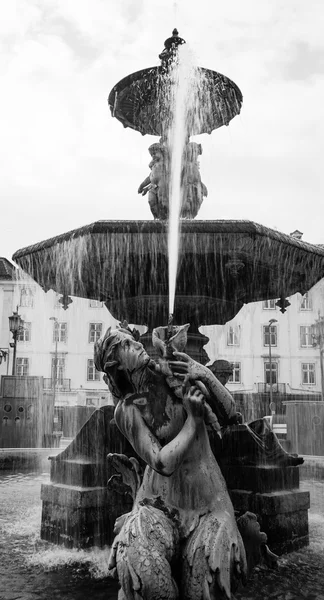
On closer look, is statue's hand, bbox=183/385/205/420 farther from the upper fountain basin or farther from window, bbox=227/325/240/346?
window, bbox=227/325/240/346

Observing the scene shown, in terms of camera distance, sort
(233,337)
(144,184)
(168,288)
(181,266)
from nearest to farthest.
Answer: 1. (181,266)
2. (168,288)
3. (144,184)
4. (233,337)

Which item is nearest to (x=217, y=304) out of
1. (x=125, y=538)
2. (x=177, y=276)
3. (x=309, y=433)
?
(x=177, y=276)

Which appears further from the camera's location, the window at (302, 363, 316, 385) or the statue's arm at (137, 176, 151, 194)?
the window at (302, 363, 316, 385)

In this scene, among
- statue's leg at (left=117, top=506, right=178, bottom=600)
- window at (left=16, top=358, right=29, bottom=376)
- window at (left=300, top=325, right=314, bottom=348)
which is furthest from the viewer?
window at (left=16, top=358, right=29, bottom=376)

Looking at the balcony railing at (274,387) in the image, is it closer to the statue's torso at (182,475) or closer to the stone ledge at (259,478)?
the stone ledge at (259,478)

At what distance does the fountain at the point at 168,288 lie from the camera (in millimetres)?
3000

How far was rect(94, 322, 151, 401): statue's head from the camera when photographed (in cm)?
287

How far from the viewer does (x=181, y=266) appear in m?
5.92

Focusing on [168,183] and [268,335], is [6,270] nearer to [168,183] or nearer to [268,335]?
[268,335]

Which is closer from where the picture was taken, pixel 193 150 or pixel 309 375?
pixel 193 150

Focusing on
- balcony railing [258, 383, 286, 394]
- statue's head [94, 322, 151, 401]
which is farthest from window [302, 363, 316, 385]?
statue's head [94, 322, 151, 401]

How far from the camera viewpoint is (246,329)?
185 feet

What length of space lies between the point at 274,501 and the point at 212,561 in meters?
1.95

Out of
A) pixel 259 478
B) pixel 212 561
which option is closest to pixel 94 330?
pixel 259 478
